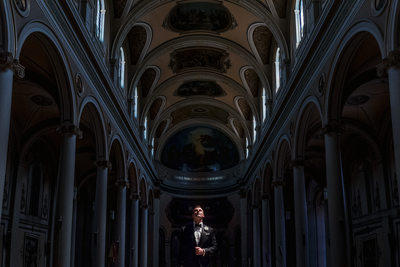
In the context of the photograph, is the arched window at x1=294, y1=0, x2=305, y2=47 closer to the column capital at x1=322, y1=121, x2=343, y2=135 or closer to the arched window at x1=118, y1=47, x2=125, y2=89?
the column capital at x1=322, y1=121, x2=343, y2=135

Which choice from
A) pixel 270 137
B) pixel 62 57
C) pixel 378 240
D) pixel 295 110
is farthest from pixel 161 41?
pixel 378 240

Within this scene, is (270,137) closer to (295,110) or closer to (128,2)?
(295,110)

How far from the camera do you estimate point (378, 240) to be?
21.1 metres

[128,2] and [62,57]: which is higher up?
[128,2]

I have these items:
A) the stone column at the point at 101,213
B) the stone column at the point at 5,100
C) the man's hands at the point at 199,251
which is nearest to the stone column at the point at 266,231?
the stone column at the point at 101,213

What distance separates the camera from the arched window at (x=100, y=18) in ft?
63.5

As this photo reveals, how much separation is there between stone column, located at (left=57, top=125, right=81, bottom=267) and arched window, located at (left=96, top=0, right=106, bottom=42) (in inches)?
203

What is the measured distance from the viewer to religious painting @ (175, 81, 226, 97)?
108ft

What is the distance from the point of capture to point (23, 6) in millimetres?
11711

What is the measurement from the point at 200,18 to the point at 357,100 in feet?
29.9

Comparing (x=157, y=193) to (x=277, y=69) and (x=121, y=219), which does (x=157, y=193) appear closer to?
(x=121, y=219)

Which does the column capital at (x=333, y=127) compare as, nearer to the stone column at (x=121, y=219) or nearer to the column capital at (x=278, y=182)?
the column capital at (x=278, y=182)

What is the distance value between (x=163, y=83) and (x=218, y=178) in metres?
11.5

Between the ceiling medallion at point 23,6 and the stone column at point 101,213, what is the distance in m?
8.41
